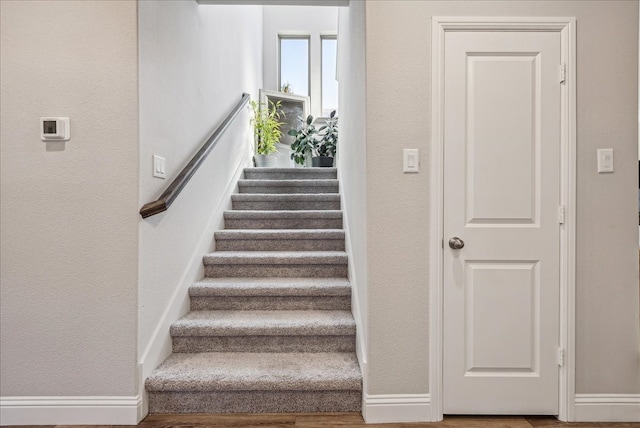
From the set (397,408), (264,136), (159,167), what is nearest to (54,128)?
(159,167)

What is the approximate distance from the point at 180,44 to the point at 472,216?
2.08 meters

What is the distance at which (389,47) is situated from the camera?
6.24 ft

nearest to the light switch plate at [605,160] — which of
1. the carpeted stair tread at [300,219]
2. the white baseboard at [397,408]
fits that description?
the white baseboard at [397,408]

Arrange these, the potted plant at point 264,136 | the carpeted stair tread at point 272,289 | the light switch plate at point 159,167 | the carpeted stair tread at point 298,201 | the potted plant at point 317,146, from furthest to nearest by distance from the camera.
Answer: the potted plant at point 264,136 → the potted plant at point 317,146 → the carpeted stair tread at point 298,201 → the carpeted stair tread at point 272,289 → the light switch plate at point 159,167

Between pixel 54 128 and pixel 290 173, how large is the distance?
8.60 feet

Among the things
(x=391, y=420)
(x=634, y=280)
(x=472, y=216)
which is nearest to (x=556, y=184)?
(x=472, y=216)

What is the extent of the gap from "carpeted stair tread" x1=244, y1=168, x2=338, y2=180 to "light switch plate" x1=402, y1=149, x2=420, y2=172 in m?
2.32

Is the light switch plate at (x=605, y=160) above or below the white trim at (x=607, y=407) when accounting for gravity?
above

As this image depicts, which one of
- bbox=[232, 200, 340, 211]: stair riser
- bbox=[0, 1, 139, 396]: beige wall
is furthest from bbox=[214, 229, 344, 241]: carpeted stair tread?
bbox=[0, 1, 139, 396]: beige wall

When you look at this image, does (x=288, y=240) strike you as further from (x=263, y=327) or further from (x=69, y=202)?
(x=69, y=202)

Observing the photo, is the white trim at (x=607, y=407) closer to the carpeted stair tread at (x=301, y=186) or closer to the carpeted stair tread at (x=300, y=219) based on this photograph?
the carpeted stair tread at (x=300, y=219)

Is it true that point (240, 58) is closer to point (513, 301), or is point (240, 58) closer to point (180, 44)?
point (180, 44)

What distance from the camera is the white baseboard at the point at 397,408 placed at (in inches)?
74.6

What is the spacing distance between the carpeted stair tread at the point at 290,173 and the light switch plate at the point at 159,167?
214 cm
